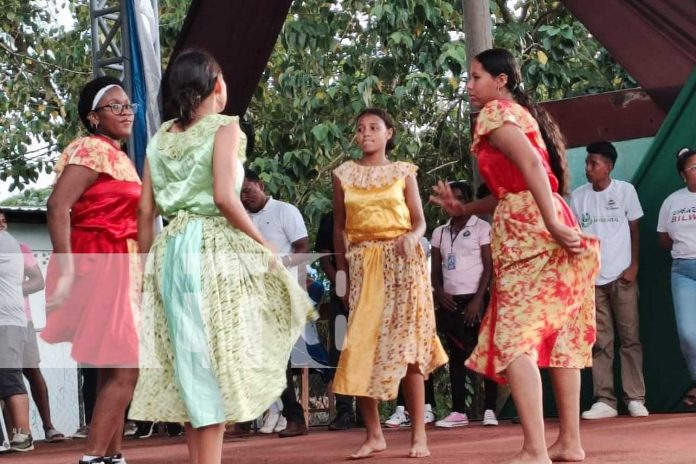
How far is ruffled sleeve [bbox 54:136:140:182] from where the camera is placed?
5488mm

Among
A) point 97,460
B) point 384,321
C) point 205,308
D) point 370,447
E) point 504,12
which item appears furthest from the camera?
point 504,12

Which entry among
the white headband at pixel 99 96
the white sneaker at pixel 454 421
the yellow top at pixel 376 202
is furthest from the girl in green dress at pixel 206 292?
the white sneaker at pixel 454 421

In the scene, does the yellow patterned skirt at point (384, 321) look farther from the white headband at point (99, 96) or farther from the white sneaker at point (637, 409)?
the white sneaker at point (637, 409)

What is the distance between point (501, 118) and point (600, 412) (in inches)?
159

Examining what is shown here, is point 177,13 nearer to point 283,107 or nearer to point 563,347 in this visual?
point 283,107

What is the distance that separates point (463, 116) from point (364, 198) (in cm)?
760

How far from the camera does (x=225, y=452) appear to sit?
24.0 feet

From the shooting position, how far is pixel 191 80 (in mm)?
4520

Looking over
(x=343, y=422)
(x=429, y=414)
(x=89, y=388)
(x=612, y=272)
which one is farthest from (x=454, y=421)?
(x=89, y=388)

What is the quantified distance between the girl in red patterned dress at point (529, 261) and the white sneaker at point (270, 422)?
4.02 meters

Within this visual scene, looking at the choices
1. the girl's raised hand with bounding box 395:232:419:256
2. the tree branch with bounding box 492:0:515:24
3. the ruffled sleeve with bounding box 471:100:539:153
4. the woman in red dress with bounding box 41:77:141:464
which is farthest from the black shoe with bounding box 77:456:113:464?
the tree branch with bounding box 492:0:515:24

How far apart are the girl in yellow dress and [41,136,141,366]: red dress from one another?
4.61 feet

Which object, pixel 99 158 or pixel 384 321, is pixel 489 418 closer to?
pixel 384 321

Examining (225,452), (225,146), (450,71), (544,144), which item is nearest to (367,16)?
(450,71)
